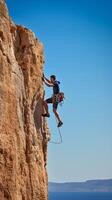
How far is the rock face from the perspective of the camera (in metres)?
17.7

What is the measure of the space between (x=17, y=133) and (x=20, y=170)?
61.4 inches

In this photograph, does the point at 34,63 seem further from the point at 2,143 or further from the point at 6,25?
the point at 2,143

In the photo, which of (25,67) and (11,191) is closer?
(11,191)

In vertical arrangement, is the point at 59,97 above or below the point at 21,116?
above

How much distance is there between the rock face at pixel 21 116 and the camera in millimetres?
17703

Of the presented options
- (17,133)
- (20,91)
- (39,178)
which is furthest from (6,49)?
(39,178)

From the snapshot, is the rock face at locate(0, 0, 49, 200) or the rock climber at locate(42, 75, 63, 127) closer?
the rock face at locate(0, 0, 49, 200)

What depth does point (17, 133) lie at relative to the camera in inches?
736

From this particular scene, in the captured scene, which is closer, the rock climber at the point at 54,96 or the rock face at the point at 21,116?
the rock face at the point at 21,116

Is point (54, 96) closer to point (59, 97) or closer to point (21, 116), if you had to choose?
point (59, 97)

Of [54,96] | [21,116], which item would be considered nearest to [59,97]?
[54,96]

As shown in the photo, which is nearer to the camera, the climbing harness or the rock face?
the rock face

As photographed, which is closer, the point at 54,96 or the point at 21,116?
the point at 21,116

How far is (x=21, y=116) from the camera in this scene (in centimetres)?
1952
